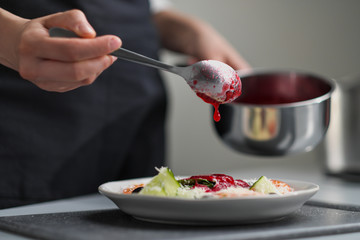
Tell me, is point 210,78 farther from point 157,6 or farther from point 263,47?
point 263,47

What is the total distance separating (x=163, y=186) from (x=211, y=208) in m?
0.07

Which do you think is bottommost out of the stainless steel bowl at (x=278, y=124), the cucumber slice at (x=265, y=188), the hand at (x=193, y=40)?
the cucumber slice at (x=265, y=188)

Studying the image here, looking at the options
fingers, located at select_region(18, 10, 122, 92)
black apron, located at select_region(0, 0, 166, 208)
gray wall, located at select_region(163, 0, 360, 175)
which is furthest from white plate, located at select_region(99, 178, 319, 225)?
gray wall, located at select_region(163, 0, 360, 175)

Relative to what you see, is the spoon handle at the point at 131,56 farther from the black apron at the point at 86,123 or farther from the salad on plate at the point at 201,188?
the black apron at the point at 86,123

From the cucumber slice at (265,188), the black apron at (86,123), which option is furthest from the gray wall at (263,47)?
the cucumber slice at (265,188)

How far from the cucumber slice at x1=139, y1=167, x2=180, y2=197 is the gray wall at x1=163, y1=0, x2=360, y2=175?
4.92 feet

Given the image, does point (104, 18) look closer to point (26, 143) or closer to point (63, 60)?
point (26, 143)

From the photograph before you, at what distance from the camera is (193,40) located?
1297mm

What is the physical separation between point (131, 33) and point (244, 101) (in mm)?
312

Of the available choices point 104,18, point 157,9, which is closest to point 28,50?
point 104,18

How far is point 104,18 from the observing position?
3.66 feet

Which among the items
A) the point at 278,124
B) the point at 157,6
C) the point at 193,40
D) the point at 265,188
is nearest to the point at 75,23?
the point at 265,188

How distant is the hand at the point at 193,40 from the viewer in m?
1.27

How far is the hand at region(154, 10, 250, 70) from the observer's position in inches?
50.0
